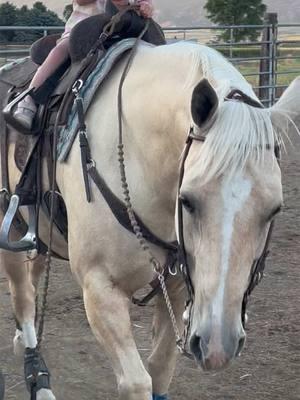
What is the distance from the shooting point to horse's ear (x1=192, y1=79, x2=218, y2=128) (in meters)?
2.01

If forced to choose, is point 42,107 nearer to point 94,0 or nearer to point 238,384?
point 94,0

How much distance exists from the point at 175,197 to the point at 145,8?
3.00 feet

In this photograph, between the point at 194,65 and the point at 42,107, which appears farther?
the point at 42,107

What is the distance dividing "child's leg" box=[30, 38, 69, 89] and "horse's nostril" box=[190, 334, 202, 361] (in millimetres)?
1420

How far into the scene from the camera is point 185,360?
3.88 m

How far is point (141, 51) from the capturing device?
9.09 ft

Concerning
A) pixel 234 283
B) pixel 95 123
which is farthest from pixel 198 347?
pixel 95 123

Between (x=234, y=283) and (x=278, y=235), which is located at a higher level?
(x=234, y=283)

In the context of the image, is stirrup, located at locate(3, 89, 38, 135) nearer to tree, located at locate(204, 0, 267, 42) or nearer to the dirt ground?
Answer: the dirt ground

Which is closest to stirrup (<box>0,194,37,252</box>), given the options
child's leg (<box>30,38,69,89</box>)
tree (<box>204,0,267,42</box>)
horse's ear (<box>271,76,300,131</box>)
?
child's leg (<box>30,38,69,89</box>)

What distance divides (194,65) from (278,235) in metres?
3.97

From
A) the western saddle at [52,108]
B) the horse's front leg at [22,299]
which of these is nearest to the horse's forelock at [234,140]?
the western saddle at [52,108]

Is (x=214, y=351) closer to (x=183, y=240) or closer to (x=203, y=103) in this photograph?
(x=183, y=240)

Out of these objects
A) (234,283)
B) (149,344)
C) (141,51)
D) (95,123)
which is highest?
(141,51)
